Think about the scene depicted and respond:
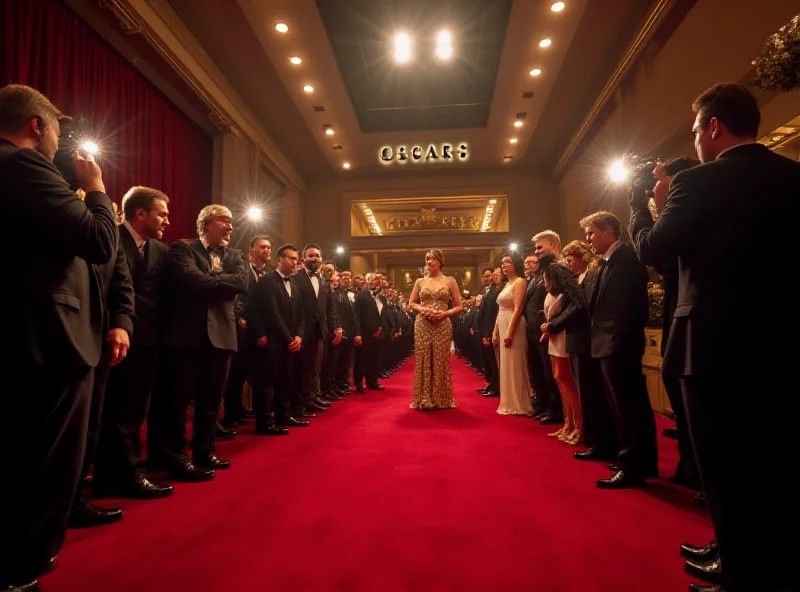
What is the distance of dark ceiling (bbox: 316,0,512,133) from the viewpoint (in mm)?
7195

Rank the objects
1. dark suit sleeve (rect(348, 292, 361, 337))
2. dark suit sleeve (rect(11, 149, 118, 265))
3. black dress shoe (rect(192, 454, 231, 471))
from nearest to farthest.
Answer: dark suit sleeve (rect(11, 149, 118, 265))
black dress shoe (rect(192, 454, 231, 471))
dark suit sleeve (rect(348, 292, 361, 337))

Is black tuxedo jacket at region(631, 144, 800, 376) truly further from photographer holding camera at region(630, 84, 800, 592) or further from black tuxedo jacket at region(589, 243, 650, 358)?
black tuxedo jacket at region(589, 243, 650, 358)

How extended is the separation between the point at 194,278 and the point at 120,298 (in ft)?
2.00

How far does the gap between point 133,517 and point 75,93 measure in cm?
525

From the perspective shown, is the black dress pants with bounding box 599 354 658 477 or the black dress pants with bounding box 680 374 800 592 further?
the black dress pants with bounding box 599 354 658 477

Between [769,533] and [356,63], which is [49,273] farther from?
[356,63]

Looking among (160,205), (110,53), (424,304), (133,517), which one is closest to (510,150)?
(424,304)

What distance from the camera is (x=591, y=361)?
3.21m

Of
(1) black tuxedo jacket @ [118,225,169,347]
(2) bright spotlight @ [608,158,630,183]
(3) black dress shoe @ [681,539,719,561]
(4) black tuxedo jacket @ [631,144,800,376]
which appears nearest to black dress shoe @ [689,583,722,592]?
(3) black dress shoe @ [681,539,719,561]

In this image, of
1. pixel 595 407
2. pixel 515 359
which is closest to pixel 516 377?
pixel 515 359

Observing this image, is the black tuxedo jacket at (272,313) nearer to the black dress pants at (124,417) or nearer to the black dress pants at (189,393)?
the black dress pants at (189,393)

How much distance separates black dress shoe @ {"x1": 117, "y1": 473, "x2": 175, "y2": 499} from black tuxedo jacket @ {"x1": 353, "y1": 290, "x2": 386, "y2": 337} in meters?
4.75

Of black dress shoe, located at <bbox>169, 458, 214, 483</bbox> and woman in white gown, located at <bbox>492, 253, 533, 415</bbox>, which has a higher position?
woman in white gown, located at <bbox>492, 253, 533, 415</bbox>

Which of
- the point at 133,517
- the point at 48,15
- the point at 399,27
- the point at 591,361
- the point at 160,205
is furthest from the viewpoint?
the point at 399,27
